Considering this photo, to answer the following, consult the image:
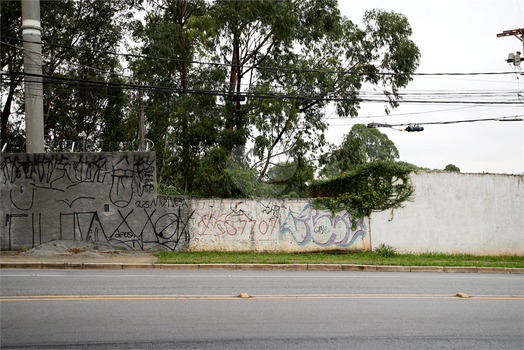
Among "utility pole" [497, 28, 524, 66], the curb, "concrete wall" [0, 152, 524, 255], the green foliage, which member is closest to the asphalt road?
the curb

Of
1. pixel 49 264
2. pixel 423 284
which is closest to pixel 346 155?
pixel 423 284

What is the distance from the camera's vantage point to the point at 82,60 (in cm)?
2989

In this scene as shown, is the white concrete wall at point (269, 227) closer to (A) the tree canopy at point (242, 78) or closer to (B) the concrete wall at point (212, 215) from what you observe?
(B) the concrete wall at point (212, 215)

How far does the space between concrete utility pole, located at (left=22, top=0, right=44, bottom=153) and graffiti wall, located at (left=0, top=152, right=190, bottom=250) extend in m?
2.04

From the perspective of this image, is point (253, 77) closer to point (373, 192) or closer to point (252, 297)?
point (373, 192)

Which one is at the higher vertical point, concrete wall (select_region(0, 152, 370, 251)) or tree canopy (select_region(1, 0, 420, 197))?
tree canopy (select_region(1, 0, 420, 197))

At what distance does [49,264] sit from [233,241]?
19.4ft

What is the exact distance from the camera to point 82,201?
14.6 meters

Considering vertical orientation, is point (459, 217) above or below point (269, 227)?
above

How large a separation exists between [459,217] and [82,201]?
1367 cm

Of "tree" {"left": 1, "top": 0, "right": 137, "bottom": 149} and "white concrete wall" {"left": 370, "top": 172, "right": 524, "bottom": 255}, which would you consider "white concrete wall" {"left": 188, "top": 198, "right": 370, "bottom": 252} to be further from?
"tree" {"left": 1, "top": 0, "right": 137, "bottom": 149}

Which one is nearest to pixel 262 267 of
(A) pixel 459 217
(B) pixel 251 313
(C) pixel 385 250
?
(C) pixel 385 250

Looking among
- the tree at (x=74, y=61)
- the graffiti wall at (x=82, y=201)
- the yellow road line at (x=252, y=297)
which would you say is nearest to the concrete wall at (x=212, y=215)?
the graffiti wall at (x=82, y=201)

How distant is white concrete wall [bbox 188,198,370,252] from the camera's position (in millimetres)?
15203
